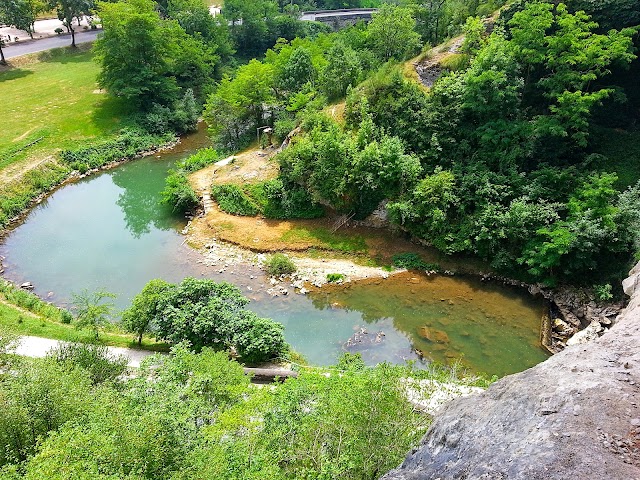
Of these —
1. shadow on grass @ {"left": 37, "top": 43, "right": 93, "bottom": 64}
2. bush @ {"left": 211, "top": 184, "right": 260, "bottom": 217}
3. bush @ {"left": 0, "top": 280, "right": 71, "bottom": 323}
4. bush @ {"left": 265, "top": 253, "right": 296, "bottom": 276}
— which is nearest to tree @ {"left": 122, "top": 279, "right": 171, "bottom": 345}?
bush @ {"left": 0, "top": 280, "right": 71, "bottom": 323}

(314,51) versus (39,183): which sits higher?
(314,51)

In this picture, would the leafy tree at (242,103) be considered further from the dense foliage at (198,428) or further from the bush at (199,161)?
the dense foliage at (198,428)

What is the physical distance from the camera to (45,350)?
65.5ft

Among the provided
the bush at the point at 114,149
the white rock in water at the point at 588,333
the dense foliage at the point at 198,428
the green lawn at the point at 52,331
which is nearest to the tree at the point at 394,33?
the bush at the point at 114,149

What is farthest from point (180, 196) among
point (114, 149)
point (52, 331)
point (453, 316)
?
point (453, 316)

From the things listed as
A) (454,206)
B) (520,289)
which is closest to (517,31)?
(454,206)

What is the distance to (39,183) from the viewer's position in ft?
119

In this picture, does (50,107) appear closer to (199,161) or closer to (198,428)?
(199,161)

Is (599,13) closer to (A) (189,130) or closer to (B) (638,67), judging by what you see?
(B) (638,67)

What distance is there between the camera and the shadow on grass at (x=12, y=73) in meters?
49.4

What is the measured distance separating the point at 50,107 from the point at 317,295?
36015mm

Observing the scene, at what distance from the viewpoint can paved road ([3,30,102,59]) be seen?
177 feet

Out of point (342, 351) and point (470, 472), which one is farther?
point (342, 351)

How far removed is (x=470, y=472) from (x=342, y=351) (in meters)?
15.6
